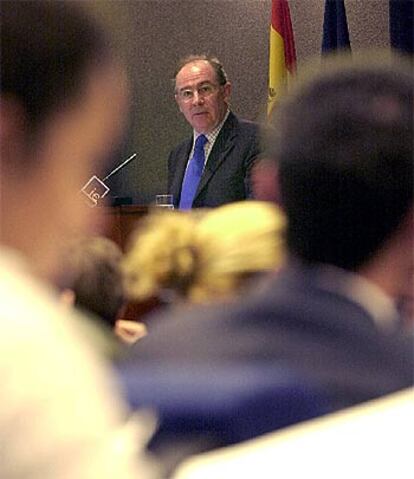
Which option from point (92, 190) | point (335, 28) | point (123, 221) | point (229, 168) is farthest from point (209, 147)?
point (92, 190)

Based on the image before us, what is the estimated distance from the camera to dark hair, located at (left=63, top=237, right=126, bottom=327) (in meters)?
1.96

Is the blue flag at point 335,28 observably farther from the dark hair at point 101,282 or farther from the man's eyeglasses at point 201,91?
the dark hair at point 101,282

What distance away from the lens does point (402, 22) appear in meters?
3.56

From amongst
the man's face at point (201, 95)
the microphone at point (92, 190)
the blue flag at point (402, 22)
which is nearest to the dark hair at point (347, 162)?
the microphone at point (92, 190)

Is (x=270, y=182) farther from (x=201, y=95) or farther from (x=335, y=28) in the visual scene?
(x=335, y=28)

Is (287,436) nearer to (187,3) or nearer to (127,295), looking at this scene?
(127,295)

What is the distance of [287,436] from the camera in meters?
0.78

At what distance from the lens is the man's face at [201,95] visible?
4441 millimetres

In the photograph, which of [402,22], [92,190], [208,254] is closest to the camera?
[208,254]

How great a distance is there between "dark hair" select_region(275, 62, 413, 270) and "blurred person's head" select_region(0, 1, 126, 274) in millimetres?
401

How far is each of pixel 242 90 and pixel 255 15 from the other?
0.54m

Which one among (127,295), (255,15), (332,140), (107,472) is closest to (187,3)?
(255,15)

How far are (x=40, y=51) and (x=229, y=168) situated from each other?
140 inches

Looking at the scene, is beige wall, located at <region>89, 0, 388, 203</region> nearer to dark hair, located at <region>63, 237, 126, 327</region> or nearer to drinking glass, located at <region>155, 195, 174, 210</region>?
drinking glass, located at <region>155, 195, 174, 210</region>
